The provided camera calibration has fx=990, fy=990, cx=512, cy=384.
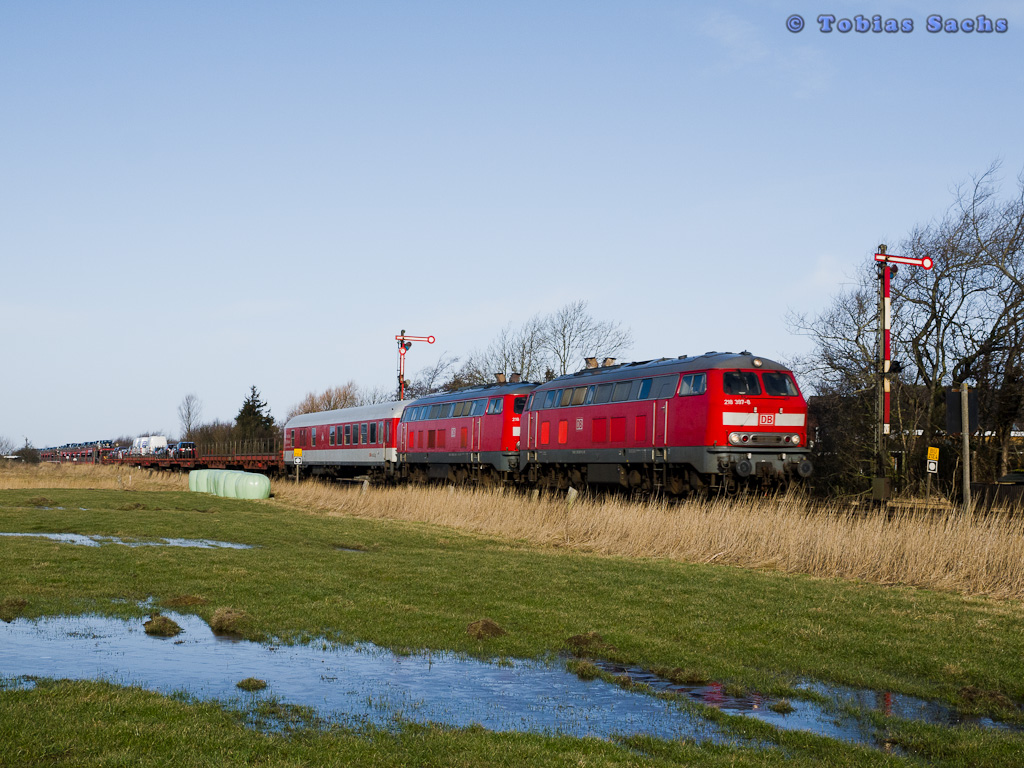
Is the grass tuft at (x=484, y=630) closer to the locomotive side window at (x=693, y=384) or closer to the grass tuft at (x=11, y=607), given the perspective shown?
the grass tuft at (x=11, y=607)

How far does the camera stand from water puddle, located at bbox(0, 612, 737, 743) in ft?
22.5

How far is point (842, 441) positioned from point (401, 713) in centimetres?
3257

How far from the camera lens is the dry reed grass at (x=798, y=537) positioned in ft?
45.3

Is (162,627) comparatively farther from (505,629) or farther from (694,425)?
(694,425)

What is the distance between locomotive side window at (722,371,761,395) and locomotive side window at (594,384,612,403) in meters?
4.82

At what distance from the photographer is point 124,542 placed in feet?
58.6

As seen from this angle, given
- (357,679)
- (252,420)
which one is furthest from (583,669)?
(252,420)

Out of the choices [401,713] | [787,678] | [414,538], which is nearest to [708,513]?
[414,538]

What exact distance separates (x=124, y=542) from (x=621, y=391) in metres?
14.3

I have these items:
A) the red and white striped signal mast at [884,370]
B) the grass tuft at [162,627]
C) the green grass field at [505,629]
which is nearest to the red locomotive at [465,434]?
the red and white striped signal mast at [884,370]

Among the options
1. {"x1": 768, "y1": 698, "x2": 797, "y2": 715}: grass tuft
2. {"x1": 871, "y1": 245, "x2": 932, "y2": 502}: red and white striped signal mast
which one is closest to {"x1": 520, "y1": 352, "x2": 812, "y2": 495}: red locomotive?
{"x1": 871, "y1": 245, "x2": 932, "y2": 502}: red and white striped signal mast

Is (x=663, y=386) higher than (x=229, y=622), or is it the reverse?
(x=663, y=386)

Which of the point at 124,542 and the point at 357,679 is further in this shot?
the point at 124,542

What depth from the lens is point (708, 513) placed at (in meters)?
Result: 19.9
